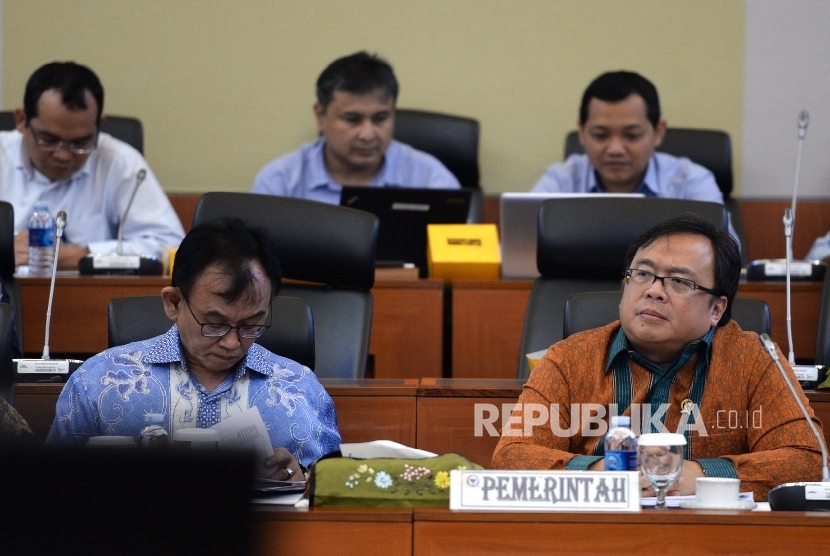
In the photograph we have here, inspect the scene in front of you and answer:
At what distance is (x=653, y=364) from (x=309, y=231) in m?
0.98

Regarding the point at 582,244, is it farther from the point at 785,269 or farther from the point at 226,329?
the point at 226,329

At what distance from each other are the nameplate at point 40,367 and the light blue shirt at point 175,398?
0.30m

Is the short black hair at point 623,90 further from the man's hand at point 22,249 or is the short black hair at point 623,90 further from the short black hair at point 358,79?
the man's hand at point 22,249

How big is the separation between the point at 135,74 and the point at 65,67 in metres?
1.14

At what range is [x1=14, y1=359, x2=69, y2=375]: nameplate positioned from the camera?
8.28 feet

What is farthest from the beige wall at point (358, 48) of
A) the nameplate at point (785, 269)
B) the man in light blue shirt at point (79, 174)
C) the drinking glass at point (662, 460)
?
the drinking glass at point (662, 460)

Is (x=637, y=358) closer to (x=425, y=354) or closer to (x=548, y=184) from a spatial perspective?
(x=425, y=354)

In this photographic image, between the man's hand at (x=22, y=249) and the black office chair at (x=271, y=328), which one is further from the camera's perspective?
the man's hand at (x=22, y=249)

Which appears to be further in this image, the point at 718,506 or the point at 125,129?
the point at 125,129

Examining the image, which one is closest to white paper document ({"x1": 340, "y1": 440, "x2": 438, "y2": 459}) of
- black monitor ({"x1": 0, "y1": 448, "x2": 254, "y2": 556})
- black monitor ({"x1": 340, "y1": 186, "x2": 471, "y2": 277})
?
black monitor ({"x1": 0, "y1": 448, "x2": 254, "y2": 556})

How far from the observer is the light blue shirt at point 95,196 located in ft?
13.6

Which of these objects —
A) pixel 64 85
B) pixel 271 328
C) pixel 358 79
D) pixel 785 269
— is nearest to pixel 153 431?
pixel 271 328

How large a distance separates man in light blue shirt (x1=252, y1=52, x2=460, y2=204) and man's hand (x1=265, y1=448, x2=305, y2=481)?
87.5 inches

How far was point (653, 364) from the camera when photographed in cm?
229
